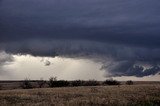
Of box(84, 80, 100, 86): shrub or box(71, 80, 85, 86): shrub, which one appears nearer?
box(71, 80, 85, 86): shrub

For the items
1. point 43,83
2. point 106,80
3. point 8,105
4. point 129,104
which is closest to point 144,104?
point 129,104

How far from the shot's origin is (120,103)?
1702 inches

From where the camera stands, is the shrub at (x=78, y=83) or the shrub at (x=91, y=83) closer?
the shrub at (x=78, y=83)

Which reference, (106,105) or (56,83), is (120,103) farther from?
(56,83)

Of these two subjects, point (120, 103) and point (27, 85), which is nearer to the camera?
point (120, 103)

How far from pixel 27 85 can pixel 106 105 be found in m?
63.1

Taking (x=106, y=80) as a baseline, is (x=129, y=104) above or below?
below

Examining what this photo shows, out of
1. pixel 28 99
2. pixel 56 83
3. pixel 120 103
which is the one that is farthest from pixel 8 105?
pixel 56 83

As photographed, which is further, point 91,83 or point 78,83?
point 91,83

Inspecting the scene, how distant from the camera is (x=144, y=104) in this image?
41719 mm

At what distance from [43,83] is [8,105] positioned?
84.4m

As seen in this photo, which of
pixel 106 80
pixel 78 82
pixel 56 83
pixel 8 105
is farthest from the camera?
pixel 106 80

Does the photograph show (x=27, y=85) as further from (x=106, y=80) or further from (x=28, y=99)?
(x=28, y=99)

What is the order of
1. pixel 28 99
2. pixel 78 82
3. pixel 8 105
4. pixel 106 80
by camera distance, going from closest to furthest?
pixel 8 105 → pixel 28 99 → pixel 78 82 → pixel 106 80
